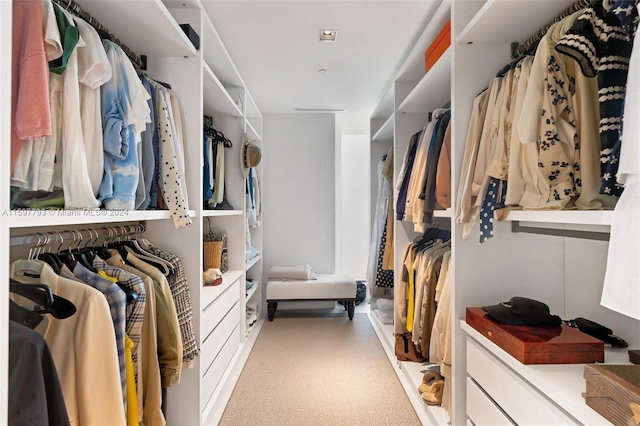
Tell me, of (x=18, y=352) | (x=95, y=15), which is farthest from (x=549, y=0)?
(x=18, y=352)

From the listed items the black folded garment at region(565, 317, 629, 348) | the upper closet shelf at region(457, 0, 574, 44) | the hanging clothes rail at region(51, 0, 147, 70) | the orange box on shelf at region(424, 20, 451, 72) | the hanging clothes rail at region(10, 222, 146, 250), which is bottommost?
the black folded garment at region(565, 317, 629, 348)

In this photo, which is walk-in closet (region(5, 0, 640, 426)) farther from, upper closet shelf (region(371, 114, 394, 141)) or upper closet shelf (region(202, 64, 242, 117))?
upper closet shelf (region(371, 114, 394, 141))

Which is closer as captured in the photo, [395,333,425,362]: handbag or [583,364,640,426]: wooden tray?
[583,364,640,426]: wooden tray

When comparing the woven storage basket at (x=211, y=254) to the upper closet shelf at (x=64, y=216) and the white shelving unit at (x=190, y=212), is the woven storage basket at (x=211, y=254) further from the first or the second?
the upper closet shelf at (x=64, y=216)

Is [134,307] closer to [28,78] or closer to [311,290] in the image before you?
[28,78]

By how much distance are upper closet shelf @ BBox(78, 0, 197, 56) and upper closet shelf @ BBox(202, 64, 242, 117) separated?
1.00 feet

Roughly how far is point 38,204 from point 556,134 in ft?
4.83

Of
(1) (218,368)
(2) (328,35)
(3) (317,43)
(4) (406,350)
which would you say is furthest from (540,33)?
(1) (218,368)

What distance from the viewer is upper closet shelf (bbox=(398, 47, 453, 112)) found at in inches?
74.5

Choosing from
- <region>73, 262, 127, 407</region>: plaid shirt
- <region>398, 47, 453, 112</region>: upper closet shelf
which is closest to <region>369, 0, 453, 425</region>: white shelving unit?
<region>398, 47, 453, 112</region>: upper closet shelf

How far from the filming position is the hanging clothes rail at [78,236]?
3.47 feet

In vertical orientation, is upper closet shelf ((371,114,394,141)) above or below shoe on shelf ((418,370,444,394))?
above

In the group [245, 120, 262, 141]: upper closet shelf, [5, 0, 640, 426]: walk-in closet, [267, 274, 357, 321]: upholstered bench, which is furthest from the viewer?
[267, 274, 357, 321]: upholstered bench

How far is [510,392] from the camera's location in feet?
3.97
